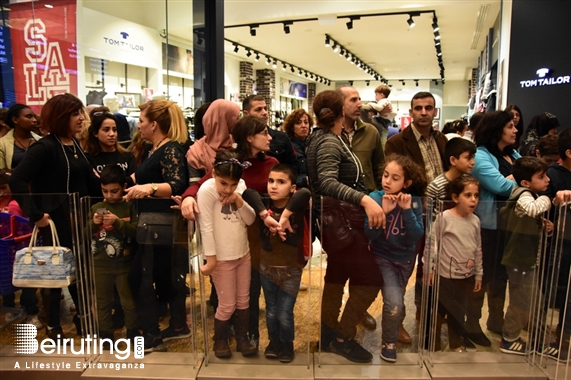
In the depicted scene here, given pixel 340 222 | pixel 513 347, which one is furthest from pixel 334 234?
pixel 513 347

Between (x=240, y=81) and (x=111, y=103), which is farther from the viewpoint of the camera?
(x=240, y=81)

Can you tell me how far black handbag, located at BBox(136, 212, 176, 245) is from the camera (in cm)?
229

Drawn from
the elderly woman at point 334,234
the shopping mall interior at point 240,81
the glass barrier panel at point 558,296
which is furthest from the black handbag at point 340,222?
the glass barrier panel at point 558,296

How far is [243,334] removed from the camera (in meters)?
2.31

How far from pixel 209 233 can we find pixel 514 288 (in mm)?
1644

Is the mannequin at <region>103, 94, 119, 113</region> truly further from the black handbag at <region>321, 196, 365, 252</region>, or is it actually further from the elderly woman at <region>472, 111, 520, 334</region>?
the elderly woman at <region>472, 111, 520, 334</region>

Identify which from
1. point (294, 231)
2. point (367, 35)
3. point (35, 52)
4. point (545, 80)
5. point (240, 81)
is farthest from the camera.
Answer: point (240, 81)

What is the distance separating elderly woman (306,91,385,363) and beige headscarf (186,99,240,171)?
1.63 ft

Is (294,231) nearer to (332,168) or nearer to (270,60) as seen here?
(332,168)

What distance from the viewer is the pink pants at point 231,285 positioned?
88.0 inches

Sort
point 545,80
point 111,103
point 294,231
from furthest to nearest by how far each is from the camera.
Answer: point 545,80, point 111,103, point 294,231

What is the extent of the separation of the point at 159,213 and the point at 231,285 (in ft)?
1.78

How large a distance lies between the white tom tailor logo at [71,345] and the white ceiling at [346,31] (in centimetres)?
436

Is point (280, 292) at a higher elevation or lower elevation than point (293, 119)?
lower
